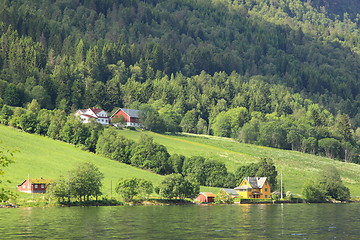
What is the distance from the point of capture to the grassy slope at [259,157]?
153 metres

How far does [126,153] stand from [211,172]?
23.8m

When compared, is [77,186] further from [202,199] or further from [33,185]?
[202,199]

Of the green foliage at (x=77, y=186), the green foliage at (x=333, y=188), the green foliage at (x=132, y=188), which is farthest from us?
the green foliage at (x=333, y=188)

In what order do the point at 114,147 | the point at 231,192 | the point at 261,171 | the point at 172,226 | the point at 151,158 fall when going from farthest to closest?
the point at 114,147 < the point at 151,158 < the point at 261,171 < the point at 231,192 < the point at 172,226

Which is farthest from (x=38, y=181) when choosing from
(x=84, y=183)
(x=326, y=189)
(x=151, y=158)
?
(x=326, y=189)

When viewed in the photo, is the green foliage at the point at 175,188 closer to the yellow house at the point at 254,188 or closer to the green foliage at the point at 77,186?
the green foliage at the point at 77,186

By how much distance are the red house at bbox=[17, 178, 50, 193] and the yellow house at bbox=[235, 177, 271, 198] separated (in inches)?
1716

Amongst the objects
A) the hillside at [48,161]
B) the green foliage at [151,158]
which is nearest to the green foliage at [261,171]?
the green foliage at [151,158]

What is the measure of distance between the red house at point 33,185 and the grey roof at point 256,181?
46.8 metres

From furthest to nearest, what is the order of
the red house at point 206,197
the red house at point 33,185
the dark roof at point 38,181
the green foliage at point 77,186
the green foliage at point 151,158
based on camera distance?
1. the green foliage at point 151,158
2. the red house at point 206,197
3. the dark roof at point 38,181
4. the red house at point 33,185
5. the green foliage at point 77,186

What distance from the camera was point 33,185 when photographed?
11212 centimetres

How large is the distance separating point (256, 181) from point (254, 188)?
2.94 metres

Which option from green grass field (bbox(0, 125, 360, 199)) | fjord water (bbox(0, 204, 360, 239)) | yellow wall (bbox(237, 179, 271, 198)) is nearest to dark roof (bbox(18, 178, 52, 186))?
green grass field (bbox(0, 125, 360, 199))

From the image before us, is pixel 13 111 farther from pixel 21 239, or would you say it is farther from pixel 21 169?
pixel 21 239
